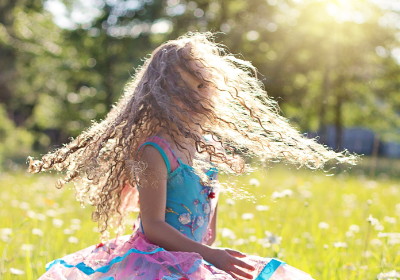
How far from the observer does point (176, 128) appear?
82.4 inches

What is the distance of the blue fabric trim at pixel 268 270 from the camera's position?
188 centimetres

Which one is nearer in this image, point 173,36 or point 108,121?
point 108,121

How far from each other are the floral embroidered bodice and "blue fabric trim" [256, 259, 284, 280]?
1.24ft

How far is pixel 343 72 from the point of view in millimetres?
21781

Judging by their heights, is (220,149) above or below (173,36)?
below

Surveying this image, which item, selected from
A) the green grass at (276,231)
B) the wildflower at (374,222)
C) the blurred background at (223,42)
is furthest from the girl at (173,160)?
the blurred background at (223,42)

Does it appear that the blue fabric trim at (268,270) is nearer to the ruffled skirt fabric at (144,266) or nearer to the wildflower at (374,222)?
the ruffled skirt fabric at (144,266)

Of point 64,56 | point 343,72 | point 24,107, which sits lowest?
point 24,107

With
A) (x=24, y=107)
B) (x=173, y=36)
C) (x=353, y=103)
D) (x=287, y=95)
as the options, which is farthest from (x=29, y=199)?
(x=24, y=107)

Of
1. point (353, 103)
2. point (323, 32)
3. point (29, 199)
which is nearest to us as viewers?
point (29, 199)

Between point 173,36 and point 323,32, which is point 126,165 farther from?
point 323,32

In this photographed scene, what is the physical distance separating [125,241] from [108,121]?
1.67ft

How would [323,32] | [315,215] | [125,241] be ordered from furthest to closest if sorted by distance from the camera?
[323,32] < [315,215] < [125,241]

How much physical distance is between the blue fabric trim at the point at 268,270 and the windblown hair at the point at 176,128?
0.47m
